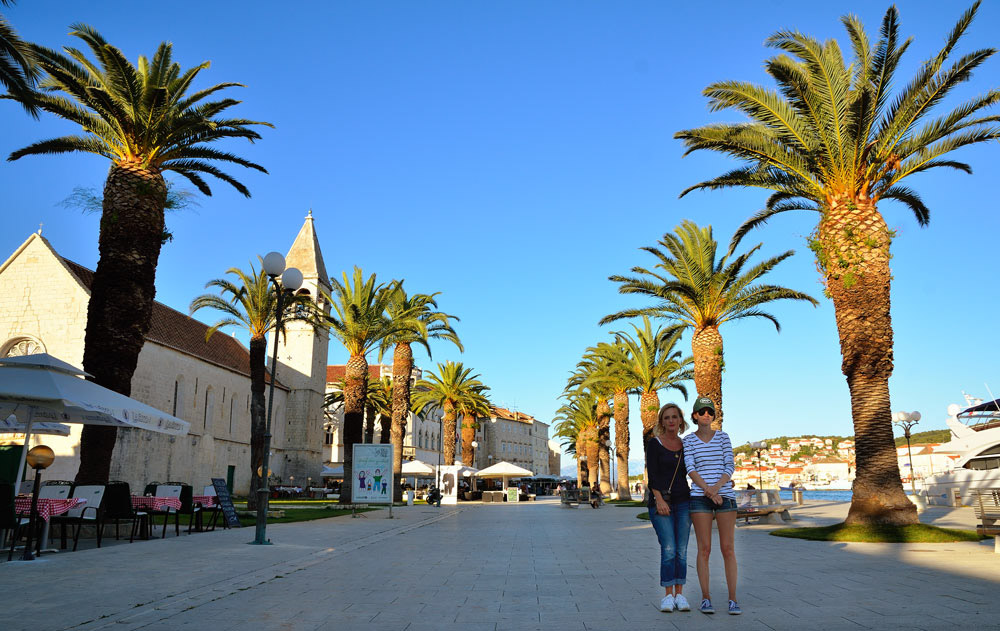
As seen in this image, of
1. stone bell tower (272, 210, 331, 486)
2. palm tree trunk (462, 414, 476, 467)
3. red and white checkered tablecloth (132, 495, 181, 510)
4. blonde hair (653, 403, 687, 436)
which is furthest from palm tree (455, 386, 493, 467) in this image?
blonde hair (653, 403, 687, 436)

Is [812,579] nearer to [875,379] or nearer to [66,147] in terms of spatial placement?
[875,379]

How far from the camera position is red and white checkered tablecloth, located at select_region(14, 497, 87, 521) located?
10.1 m

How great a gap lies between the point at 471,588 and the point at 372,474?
16.5m

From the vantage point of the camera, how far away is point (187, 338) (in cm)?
4744

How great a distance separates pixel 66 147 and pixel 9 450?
7975mm

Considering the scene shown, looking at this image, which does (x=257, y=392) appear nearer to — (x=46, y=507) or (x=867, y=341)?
(x=46, y=507)

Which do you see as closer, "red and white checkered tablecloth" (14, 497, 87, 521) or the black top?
the black top

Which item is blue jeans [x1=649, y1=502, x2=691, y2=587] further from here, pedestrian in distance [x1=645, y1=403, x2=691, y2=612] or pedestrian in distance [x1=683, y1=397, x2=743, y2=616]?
pedestrian in distance [x1=683, y1=397, x2=743, y2=616]

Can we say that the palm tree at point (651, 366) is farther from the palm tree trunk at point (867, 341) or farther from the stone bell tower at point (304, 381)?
the stone bell tower at point (304, 381)

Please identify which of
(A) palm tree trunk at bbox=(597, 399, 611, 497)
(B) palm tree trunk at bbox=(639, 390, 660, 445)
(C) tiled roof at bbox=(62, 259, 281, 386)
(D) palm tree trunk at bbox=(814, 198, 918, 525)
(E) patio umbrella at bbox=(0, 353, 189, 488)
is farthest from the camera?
(A) palm tree trunk at bbox=(597, 399, 611, 497)

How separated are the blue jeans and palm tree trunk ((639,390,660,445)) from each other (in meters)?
28.6

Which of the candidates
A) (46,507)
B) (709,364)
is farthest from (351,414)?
(46,507)

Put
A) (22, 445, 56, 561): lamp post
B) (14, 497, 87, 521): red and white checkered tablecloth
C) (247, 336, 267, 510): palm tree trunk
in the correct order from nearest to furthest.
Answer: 1. (22, 445, 56, 561): lamp post
2. (14, 497, 87, 521): red and white checkered tablecloth
3. (247, 336, 267, 510): palm tree trunk

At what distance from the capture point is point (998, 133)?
14.9 m
